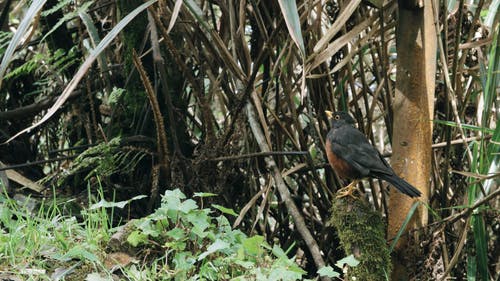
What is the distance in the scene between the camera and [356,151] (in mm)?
3635

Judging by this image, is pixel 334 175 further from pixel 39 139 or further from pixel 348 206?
pixel 39 139

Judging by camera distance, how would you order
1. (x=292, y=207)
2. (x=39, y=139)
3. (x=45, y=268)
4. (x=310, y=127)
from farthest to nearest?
1. (x=39, y=139)
2. (x=310, y=127)
3. (x=292, y=207)
4. (x=45, y=268)

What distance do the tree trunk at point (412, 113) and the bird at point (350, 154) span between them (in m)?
0.14

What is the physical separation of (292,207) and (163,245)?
803mm

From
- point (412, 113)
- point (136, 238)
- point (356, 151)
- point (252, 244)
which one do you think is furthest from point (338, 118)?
point (136, 238)

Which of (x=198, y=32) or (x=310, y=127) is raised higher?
(x=198, y=32)

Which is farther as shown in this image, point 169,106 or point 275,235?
point 275,235

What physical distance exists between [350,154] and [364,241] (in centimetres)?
53

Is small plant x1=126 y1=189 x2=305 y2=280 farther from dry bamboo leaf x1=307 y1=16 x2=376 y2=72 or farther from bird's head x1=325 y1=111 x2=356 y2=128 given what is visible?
bird's head x1=325 y1=111 x2=356 y2=128

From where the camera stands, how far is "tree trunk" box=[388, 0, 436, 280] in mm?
3150

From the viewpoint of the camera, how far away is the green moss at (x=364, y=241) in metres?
3.17

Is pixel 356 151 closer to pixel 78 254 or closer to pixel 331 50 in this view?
pixel 331 50

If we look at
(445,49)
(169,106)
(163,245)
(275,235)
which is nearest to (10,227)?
(163,245)

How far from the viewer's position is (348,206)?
3.30 metres
